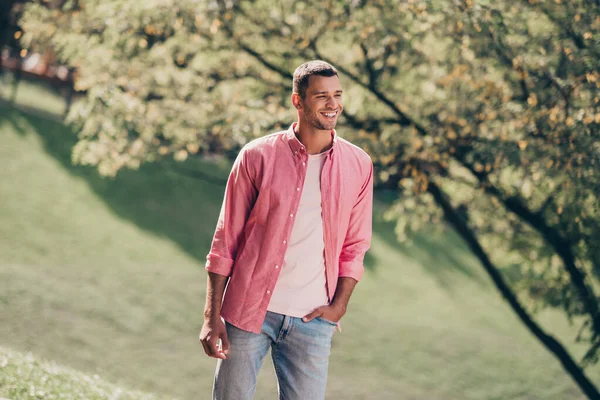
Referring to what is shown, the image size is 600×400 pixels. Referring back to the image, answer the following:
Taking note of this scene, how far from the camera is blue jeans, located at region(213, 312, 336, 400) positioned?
3.09 metres

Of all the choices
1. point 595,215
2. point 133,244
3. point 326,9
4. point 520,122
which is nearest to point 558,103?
point 520,122

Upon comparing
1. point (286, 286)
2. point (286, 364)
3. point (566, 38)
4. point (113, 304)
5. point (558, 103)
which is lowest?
point (113, 304)

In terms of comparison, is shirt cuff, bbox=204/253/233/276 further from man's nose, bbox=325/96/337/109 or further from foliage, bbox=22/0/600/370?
foliage, bbox=22/0/600/370

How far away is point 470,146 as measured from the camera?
8.12 meters

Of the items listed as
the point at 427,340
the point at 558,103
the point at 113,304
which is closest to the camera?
the point at 558,103

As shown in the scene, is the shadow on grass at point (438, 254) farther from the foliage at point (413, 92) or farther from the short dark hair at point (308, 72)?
the short dark hair at point (308, 72)

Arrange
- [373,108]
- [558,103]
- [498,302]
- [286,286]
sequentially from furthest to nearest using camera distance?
[498,302]
[373,108]
[558,103]
[286,286]

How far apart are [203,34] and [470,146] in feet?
10.8

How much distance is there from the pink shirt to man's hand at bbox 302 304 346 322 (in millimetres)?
70

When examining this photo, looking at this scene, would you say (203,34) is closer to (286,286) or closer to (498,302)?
(286,286)

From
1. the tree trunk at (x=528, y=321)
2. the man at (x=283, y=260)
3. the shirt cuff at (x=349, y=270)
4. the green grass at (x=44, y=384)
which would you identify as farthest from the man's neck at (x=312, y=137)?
the tree trunk at (x=528, y=321)

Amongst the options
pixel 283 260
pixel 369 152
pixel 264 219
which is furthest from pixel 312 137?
pixel 369 152

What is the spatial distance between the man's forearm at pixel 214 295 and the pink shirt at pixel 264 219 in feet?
0.10

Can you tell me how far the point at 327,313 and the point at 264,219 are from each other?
481 millimetres
